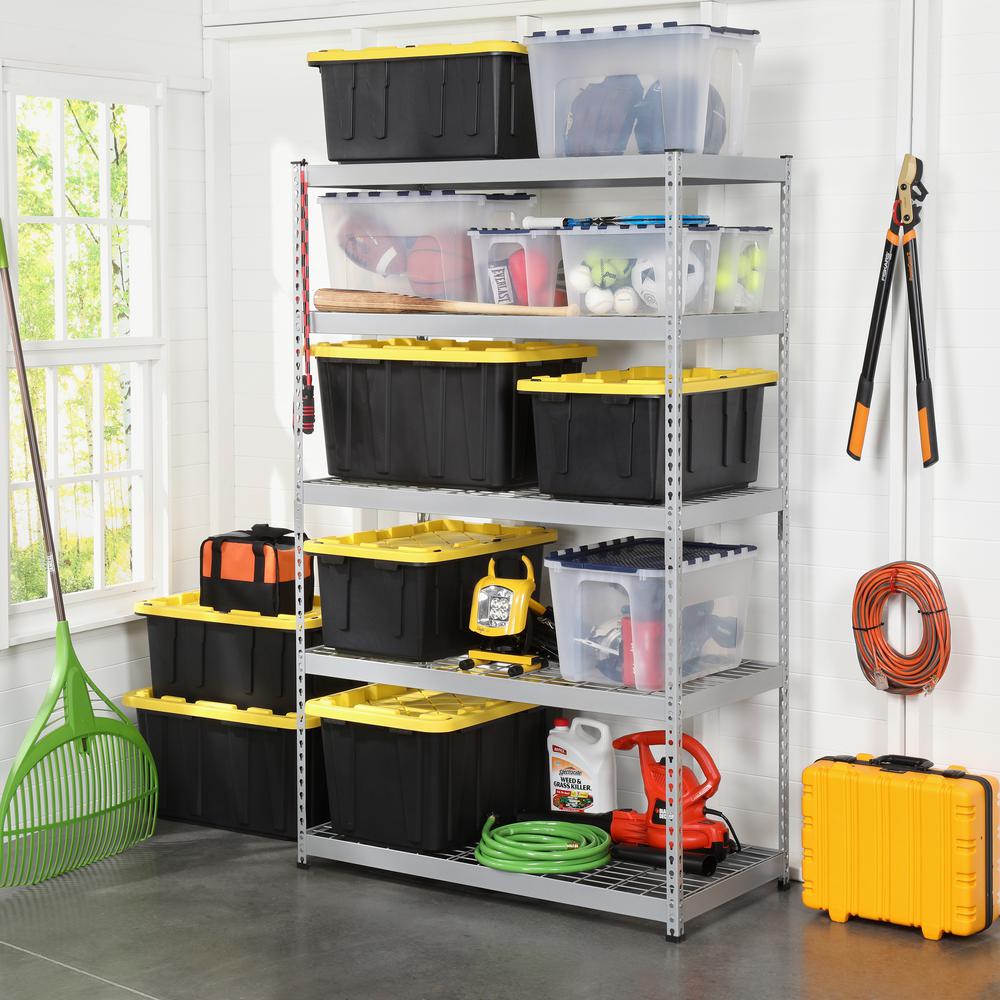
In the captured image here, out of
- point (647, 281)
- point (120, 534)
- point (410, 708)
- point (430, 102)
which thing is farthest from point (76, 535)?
point (647, 281)

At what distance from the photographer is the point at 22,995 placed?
4.08 metres

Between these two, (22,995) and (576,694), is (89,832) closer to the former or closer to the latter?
(22,995)

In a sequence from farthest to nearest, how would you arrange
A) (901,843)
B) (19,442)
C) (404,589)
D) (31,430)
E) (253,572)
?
(19,442) < (253,572) < (31,430) < (404,589) < (901,843)

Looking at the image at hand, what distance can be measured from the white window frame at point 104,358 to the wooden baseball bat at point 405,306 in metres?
1.03

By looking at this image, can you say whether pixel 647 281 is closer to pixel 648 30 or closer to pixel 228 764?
pixel 648 30

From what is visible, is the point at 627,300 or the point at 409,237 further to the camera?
the point at 409,237

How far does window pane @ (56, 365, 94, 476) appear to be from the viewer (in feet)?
18.8

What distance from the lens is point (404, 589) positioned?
488 centimetres

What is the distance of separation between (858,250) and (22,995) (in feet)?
9.97

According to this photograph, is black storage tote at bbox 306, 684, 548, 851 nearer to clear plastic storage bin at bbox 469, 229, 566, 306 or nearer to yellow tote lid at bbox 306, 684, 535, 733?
yellow tote lid at bbox 306, 684, 535, 733

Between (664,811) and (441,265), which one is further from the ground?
(441,265)

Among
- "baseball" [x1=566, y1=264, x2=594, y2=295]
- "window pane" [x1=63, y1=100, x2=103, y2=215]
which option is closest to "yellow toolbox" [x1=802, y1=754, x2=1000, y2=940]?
"baseball" [x1=566, y1=264, x2=594, y2=295]

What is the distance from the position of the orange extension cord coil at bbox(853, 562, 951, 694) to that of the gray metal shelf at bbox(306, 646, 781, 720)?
1.01 ft

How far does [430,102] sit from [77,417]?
2.07m
